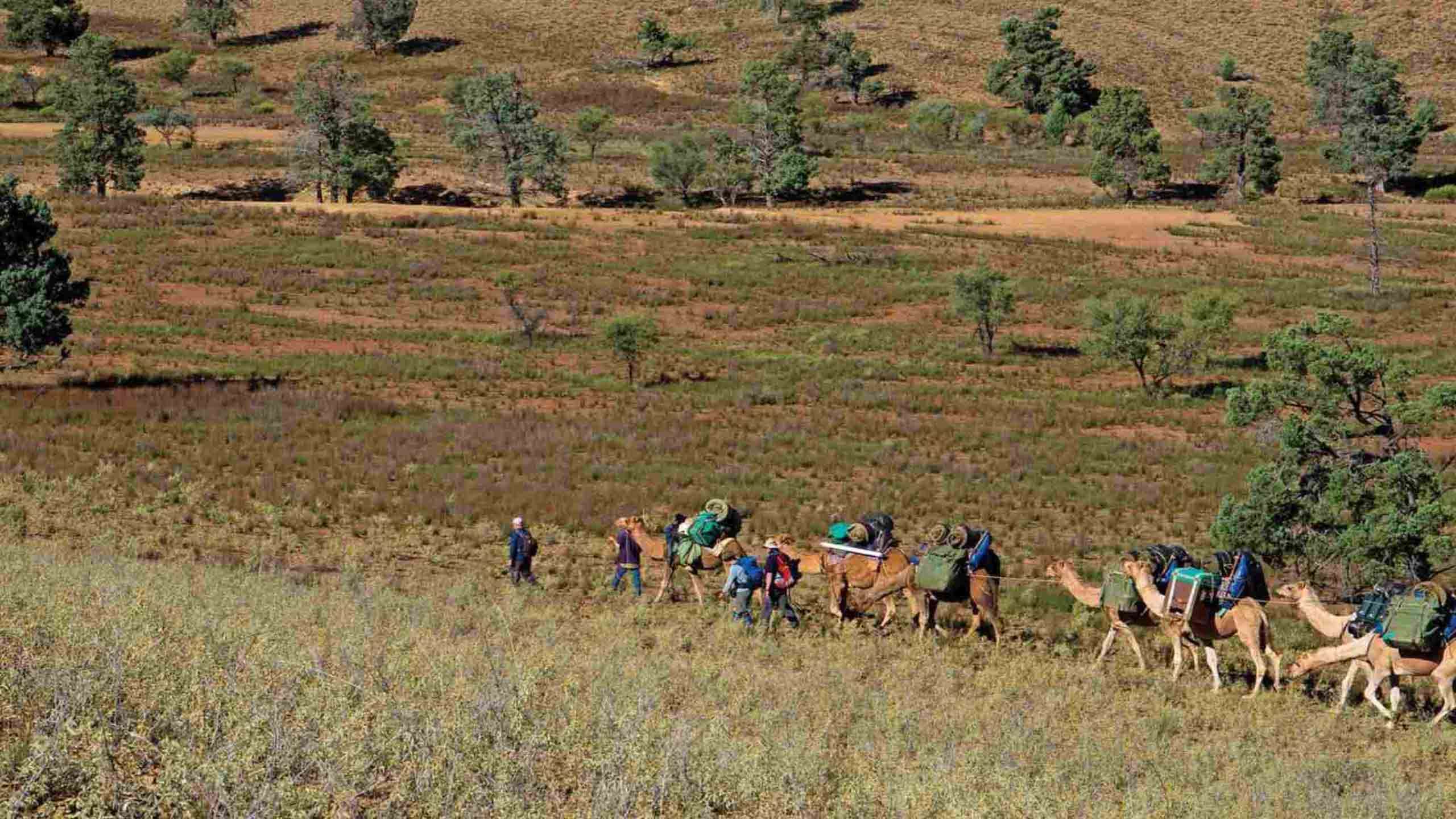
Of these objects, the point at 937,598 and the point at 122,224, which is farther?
the point at 122,224

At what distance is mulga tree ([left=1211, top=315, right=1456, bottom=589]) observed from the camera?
18.5m

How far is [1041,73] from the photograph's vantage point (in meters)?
116

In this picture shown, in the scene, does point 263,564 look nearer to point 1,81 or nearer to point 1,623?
point 1,623

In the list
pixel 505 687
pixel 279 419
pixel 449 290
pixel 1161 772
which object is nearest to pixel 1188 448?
pixel 279 419

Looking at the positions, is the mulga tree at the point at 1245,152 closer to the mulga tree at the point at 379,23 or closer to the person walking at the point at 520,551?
the person walking at the point at 520,551

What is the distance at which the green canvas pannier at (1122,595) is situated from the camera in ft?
47.2

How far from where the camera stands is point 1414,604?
40.6 ft

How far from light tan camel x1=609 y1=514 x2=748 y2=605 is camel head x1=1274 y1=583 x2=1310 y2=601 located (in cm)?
619

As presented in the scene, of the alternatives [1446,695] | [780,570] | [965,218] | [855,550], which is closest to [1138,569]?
[1446,695]

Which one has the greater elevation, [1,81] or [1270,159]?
[1,81]

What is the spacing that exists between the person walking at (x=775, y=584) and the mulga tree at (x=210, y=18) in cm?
13297

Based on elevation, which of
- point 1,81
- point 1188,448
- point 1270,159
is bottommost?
point 1188,448

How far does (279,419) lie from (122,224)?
3666cm

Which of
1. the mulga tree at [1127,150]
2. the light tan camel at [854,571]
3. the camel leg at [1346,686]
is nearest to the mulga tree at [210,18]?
the mulga tree at [1127,150]
